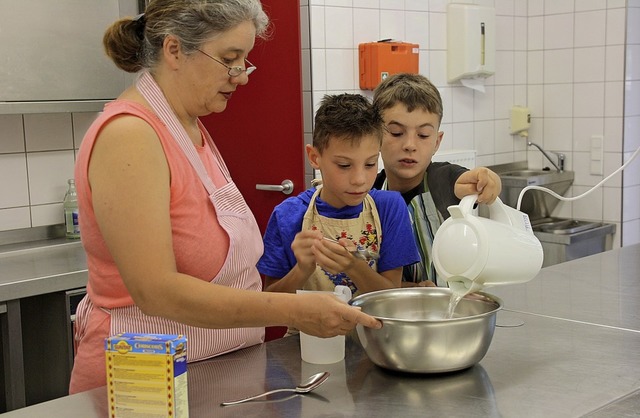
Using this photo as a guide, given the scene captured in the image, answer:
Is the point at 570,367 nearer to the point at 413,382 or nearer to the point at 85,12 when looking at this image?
the point at 413,382

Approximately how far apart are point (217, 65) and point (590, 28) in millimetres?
3124

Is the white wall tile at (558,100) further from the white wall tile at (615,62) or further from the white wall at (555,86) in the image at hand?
the white wall tile at (615,62)

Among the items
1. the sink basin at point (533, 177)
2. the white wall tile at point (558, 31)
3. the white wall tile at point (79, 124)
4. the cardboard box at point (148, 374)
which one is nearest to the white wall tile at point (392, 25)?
the sink basin at point (533, 177)

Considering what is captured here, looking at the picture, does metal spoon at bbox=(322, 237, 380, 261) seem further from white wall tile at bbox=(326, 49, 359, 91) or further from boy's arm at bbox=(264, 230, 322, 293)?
white wall tile at bbox=(326, 49, 359, 91)

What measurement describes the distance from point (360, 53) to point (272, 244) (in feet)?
5.93

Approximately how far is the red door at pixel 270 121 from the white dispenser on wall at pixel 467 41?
2.96ft

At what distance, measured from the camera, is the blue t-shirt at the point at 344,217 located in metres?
1.88

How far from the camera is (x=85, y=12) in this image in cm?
310

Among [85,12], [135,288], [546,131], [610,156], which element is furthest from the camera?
[546,131]

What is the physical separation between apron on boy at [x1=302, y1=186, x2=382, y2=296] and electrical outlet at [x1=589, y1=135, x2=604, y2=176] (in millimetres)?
2609

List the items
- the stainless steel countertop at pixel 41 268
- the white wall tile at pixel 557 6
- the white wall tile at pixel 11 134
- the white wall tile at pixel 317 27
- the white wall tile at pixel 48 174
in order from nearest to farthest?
1. the stainless steel countertop at pixel 41 268
2. the white wall tile at pixel 11 134
3. the white wall tile at pixel 48 174
4. the white wall tile at pixel 317 27
5. the white wall tile at pixel 557 6

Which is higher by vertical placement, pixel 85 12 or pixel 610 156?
pixel 85 12

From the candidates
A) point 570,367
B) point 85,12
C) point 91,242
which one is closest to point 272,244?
point 91,242

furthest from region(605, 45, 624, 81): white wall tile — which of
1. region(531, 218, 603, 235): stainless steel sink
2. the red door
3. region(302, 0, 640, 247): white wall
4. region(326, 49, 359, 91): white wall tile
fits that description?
the red door
